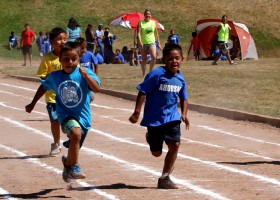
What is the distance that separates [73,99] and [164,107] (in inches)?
36.5

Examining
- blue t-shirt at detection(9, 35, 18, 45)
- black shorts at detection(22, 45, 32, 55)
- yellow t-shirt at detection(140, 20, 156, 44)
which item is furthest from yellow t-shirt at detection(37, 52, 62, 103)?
blue t-shirt at detection(9, 35, 18, 45)

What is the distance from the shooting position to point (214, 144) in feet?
43.3

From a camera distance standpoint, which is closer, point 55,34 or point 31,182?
point 31,182

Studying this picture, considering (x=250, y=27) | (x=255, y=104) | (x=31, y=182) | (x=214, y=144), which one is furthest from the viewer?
(x=250, y=27)

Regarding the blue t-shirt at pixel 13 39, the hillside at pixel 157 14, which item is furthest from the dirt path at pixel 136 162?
the hillside at pixel 157 14

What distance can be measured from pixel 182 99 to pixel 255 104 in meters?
8.62

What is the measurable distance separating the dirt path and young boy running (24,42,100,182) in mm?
321

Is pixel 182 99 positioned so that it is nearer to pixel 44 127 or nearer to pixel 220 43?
pixel 44 127

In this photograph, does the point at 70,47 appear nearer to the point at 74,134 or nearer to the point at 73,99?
the point at 73,99

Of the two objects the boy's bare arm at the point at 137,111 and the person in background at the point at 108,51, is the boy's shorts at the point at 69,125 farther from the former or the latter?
the person in background at the point at 108,51

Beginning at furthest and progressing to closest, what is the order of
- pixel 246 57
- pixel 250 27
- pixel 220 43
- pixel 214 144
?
pixel 250 27
pixel 246 57
pixel 220 43
pixel 214 144

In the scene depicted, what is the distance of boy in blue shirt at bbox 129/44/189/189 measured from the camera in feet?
30.1

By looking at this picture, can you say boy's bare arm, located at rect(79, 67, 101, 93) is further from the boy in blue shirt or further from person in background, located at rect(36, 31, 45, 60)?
person in background, located at rect(36, 31, 45, 60)

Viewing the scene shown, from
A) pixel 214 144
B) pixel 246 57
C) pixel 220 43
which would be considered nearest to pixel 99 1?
pixel 246 57
